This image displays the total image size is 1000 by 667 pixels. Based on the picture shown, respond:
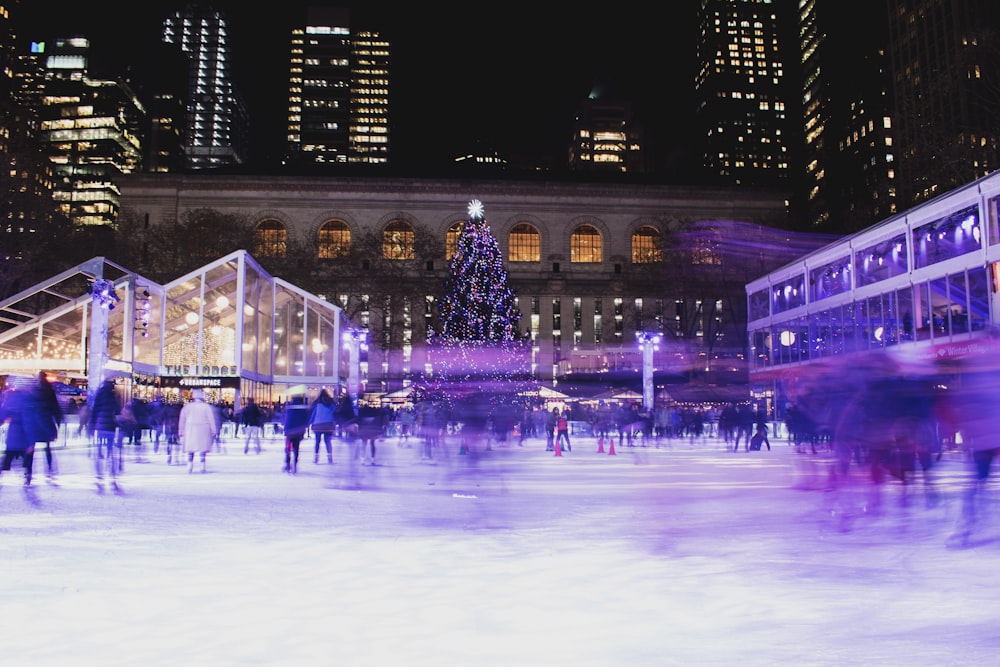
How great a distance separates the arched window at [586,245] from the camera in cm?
7425

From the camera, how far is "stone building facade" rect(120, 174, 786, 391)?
66.6 meters

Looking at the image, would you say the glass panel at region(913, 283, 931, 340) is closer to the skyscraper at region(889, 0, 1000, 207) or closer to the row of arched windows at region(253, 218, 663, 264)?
the skyscraper at region(889, 0, 1000, 207)

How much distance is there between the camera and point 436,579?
555 cm

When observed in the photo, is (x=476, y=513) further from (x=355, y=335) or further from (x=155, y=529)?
(x=355, y=335)

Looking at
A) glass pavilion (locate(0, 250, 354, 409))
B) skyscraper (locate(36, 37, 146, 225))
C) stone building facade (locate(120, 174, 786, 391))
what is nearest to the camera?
glass pavilion (locate(0, 250, 354, 409))

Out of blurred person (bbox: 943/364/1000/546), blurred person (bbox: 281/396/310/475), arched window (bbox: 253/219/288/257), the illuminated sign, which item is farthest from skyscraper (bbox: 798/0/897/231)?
blurred person (bbox: 943/364/1000/546)

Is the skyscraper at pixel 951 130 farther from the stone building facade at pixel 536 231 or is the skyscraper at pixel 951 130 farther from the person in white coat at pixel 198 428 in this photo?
the stone building facade at pixel 536 231

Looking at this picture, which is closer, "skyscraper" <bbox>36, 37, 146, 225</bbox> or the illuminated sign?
the illuminated sign

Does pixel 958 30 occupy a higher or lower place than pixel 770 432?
higher

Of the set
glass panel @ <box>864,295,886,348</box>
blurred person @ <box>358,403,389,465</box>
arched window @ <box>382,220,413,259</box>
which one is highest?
arched window @ <box>382,220,413,259</box>

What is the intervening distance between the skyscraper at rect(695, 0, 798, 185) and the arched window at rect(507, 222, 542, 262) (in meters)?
119

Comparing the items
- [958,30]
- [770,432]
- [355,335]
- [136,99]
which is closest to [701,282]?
[770,432]

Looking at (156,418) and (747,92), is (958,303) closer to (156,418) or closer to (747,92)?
(156,418)

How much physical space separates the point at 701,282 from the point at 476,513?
45685mm
